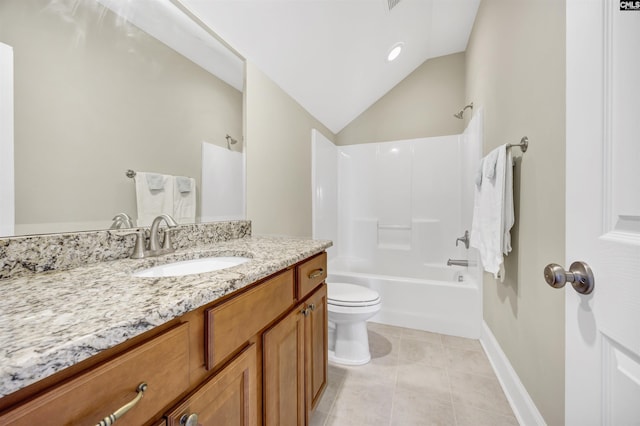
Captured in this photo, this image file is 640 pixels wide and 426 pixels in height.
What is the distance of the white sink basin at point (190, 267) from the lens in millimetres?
838

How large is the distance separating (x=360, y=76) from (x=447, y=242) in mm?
1957

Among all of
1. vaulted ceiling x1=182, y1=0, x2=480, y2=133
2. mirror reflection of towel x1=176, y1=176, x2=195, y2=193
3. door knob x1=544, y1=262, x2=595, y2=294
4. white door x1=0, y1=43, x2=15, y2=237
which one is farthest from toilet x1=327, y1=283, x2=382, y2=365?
vaulted ceiling x1=182, y1=0, x2=480, y2=133

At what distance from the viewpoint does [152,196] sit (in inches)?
39.5

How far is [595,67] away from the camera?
0.46 metres

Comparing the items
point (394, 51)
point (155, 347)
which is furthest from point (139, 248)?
point (394, 51)

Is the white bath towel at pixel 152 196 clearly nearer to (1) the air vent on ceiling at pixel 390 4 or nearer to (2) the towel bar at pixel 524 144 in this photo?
(2) the towel bar at pixel 524 144

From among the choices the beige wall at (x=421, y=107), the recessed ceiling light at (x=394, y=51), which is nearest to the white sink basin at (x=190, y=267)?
the recessed ceiling light at (x=394, y=51)

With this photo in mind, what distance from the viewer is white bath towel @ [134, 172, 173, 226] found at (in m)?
0.96

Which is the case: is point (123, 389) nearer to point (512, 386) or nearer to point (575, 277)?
point (575, 277)

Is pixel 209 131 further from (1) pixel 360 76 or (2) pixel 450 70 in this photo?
(2) pixel 450 70

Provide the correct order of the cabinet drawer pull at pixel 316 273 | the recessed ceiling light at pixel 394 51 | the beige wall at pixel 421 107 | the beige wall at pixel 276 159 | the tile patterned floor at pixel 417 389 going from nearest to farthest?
1. the cabinet drawer pull at pixel 316 273
2. the tile patterned floor at pixel 417 389
3. the beige wall at pixel 276 159
4. the recessed ceiling light at pixel 394 51
5. the beige wall at pixel 421 107

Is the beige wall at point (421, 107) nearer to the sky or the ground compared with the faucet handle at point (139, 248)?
nearer to the sky

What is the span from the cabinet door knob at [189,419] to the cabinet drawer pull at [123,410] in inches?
5.4

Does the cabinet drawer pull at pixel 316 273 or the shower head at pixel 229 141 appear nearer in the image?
the cabinet drawer pull at pixel 316 273
